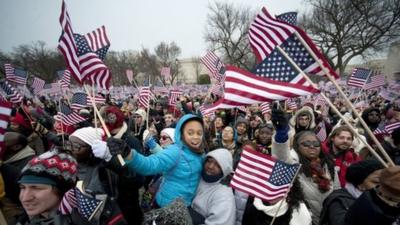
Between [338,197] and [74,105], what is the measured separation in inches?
272

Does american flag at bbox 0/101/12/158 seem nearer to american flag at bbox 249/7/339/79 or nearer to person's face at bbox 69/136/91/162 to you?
person's face at bbox 69/136/91/162

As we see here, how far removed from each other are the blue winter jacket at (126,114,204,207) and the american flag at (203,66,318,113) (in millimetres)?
758

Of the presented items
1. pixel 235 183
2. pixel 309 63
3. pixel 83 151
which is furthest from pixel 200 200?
pixel 309 63

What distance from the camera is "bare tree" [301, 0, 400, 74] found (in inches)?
1157

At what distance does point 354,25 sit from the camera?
30969 millimetres

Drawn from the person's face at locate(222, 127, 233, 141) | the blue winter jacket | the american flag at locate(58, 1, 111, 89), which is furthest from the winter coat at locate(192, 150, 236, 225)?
the person's face at locate(222, 127, 233, 141)

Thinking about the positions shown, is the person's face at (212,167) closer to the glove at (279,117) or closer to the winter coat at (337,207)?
the glove at (279,117)

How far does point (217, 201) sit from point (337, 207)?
1050 mm

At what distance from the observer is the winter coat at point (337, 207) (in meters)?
2.29

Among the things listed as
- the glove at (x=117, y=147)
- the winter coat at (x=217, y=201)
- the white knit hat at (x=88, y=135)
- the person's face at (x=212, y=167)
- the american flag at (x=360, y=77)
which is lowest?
the winter coat at (x=217, y=201)

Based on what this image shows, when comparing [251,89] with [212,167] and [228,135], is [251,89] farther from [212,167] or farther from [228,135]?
[228,135]

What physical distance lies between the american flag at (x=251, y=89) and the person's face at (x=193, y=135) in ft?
2.16

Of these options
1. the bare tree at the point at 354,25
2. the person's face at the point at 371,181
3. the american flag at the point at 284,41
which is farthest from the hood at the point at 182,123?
the bare tree at the point at 354,25

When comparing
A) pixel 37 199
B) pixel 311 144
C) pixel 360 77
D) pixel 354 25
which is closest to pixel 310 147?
pixel 311 144
